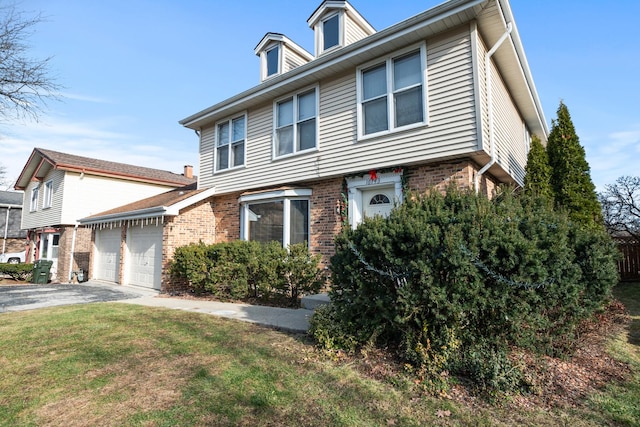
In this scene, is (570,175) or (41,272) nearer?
(570,175)

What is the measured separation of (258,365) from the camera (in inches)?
153

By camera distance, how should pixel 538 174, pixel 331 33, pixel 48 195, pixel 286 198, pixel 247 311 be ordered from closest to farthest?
pixel 247 311, pixel 538 174, pixel 286 198, pixel 331 33, pixel 48 195

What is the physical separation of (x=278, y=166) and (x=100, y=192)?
12.6m

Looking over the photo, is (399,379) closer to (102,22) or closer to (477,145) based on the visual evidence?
(477,145)

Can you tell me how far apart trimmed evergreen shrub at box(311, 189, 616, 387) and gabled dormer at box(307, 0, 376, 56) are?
8253mm

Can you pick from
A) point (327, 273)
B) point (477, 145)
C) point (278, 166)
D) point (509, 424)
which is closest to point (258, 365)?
point (509, 424)

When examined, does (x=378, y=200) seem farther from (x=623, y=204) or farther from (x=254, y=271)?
(x=623, y=204)

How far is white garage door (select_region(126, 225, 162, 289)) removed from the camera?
11.5m

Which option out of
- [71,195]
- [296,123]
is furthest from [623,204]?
[71,195]

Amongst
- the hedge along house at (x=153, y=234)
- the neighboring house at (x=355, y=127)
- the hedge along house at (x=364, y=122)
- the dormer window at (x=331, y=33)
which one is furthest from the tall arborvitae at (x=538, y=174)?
the hedge along house at (x=153, y=234)

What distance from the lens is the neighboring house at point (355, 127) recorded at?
695 centimetres

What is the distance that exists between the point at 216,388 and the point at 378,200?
6.04m

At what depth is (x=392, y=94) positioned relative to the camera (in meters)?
7.81

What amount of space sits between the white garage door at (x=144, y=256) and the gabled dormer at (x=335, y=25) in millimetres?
8281
